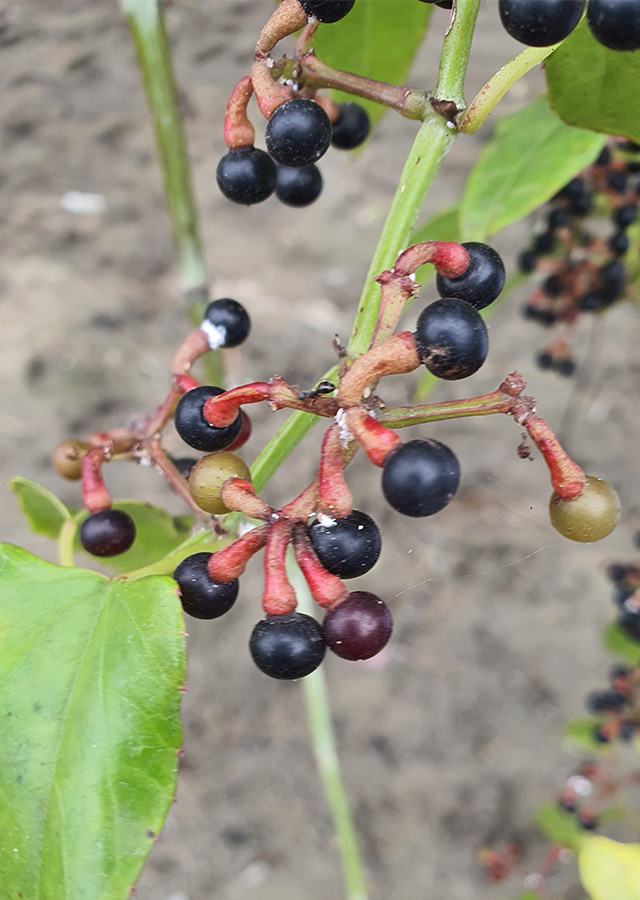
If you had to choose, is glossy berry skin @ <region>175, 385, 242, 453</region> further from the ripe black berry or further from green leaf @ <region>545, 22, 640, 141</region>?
green leaf @ <region>545, 22, 640, 141</region>

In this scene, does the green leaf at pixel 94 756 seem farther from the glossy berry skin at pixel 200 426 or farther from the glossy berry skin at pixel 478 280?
the glossy berry skin at pixel 478 280

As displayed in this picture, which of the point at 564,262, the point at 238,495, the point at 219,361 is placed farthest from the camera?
the point at 564,262

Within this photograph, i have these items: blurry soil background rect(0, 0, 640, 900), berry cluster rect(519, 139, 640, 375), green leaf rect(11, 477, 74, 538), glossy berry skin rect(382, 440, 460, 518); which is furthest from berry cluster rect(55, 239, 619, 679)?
blurry soil background rect(0, 0, 640, 900)

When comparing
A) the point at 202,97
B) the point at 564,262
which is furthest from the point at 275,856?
the point at 202,97

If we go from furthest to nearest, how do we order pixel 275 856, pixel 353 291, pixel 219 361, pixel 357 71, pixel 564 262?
pixel 353 291, pixel 275 856, pixel 564 262, pixel 219 361, pixel 357 71

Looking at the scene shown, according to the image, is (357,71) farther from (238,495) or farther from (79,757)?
(79,757)

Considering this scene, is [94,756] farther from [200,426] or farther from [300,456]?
[300,456]
